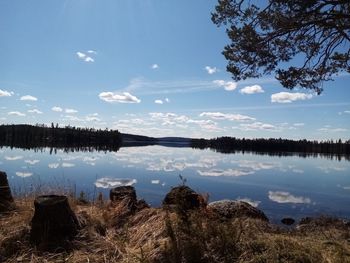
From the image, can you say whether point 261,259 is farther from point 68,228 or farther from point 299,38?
point 299,38

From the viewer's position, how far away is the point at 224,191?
29578 mm

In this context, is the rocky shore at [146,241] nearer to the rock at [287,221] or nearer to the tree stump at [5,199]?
the tree stump at [5,199]

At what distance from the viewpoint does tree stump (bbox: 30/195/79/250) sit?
659cm

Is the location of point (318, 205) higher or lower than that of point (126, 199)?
lower

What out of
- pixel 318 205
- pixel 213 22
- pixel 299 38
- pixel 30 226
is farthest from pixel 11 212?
pixel 318 205

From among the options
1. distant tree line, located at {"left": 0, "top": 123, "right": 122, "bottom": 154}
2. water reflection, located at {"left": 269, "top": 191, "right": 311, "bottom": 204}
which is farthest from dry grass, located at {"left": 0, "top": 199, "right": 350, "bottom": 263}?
distant tree line, located at {"left": 0, "top": 123, "right": 122, "bottom": 154}

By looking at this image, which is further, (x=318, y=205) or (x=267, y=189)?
(x=267, y=189)

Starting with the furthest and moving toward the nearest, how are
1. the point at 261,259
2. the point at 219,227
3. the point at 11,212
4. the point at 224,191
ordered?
1. the point at 224,191
2. the point at 11,212
3. the point at 219,227
4. the point at 261,259

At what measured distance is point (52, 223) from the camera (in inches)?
266

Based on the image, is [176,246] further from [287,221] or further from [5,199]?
[287,221]

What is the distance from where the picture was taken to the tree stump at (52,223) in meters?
6.59

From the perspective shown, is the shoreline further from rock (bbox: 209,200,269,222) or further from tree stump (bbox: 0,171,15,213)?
rock (bbox: 209,200,269,222)

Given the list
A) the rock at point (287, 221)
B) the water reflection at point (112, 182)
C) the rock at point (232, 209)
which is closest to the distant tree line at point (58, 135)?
the water reflection at point (112, 182)

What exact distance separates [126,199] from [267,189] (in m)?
24.1
